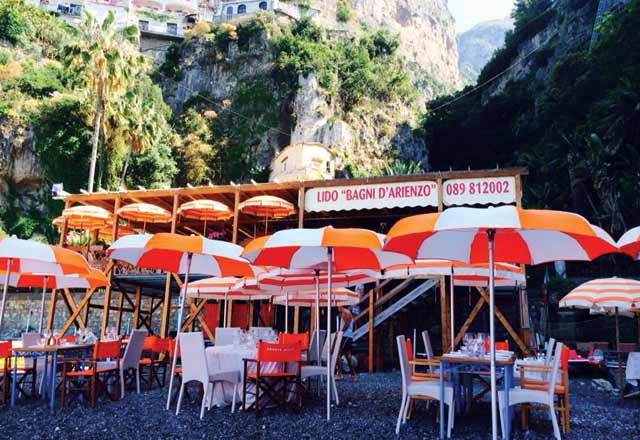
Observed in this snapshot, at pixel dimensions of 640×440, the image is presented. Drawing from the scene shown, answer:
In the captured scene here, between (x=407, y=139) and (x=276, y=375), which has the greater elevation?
(x=407, y=139)

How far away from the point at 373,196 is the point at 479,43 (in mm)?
164034

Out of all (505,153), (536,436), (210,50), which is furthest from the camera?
(210,50)

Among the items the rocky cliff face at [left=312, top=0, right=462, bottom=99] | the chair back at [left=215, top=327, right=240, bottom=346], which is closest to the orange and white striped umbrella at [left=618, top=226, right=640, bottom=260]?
the chair back at [left=215, top=327, right=240, bottom=346]

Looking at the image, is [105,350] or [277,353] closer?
[277,353]

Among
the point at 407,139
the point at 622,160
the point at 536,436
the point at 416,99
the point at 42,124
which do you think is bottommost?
the point at 536,436

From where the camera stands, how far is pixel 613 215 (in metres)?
23.5

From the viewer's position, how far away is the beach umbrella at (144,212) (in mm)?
13945

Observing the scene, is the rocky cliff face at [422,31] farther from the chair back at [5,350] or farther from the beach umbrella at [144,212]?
the chair back at [5,350]

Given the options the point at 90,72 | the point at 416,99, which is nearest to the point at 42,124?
the point at 90,72

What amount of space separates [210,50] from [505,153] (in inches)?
1014

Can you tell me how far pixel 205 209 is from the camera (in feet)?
46.1

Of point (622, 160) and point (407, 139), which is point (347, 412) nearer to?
point (622, 160)

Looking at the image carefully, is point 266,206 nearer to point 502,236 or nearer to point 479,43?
point 502,236

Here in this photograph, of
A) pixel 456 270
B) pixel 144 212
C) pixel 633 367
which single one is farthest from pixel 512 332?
pixel 144 212
